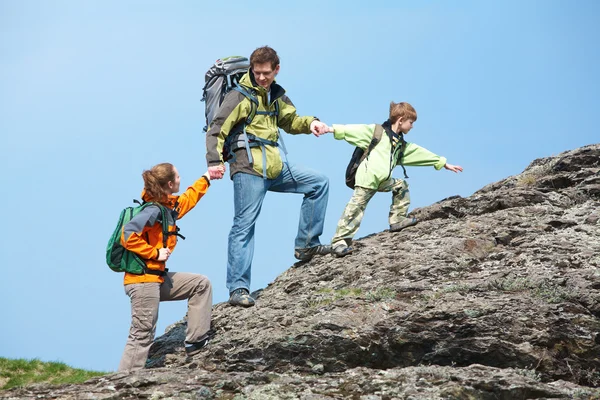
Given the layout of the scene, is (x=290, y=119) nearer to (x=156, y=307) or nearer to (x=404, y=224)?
(x=404, y=224)

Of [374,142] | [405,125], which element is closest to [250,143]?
[374,142]

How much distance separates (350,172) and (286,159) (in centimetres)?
153

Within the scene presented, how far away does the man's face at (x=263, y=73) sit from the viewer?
11.8 meters

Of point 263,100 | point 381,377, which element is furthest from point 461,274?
point 263,100

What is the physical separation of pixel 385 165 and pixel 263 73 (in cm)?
274

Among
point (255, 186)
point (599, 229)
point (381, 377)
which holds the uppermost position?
point (255, 186)

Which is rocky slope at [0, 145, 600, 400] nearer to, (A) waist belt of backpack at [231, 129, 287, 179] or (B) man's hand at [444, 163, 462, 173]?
(B) man's hand at [444, 163, 462, 173]

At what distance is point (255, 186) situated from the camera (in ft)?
38.8

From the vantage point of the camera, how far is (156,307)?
1016 centimetres

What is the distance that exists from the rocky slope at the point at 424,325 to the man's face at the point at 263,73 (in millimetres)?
3185

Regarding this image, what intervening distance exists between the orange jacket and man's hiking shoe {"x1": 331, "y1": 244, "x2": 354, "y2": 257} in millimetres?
2793

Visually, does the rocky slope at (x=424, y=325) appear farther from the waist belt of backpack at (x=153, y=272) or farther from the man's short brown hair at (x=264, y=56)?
the man's short brown hair at (x=264, y=56)

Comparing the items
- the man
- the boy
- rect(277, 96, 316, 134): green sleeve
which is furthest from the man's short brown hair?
the boy

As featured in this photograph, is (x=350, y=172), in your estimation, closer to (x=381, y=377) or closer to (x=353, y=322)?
(x=353, y=322)
